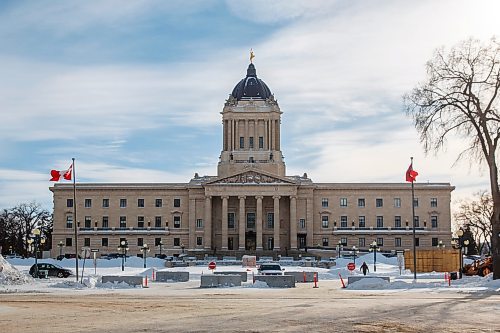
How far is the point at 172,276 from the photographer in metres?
56.4

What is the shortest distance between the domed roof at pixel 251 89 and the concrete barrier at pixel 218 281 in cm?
8610

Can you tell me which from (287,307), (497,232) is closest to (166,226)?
(497,232)

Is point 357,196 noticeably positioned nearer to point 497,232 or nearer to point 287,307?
point 497,232

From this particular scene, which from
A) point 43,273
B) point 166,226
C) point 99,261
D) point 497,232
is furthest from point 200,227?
point 497,232

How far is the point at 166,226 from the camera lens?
125 metres

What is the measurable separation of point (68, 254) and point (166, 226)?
52.3ft

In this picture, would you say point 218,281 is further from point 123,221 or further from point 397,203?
point 397,203

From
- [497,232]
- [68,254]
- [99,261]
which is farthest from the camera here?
[68,254]

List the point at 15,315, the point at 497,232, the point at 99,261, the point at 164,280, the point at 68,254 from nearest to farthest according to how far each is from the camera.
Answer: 1. the point at 15,315
2. the point at 497,232
3. the point at 164,280
4. the point at 99,261
5. the point at 68,254

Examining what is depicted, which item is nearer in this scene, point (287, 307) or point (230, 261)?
point (287, 307)

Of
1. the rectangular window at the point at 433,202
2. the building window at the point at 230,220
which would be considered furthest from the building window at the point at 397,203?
the building window at the point at 230,220

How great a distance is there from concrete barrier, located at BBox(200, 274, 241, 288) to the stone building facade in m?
72.9

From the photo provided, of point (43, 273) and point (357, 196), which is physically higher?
point (357, 196)

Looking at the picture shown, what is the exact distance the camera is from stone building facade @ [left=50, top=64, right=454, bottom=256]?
403 ft
